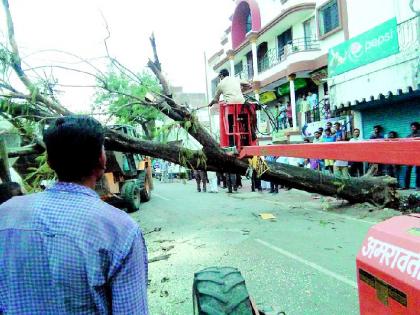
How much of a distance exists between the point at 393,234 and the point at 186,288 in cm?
362

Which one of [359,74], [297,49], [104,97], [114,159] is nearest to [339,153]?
[104,97]

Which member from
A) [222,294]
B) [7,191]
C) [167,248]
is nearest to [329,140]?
[167,248]

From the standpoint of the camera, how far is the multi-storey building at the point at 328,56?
40.7ft

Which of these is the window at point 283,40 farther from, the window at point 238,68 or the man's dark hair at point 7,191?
the man's dark hair at point 7,191

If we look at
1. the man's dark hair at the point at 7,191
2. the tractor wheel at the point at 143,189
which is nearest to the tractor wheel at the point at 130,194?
the tractor wheel at the point at 143,189

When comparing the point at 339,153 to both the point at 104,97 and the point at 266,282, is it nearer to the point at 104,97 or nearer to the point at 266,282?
the point at 266,282

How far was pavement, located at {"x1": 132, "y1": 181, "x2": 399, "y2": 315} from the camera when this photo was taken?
14.9 ft

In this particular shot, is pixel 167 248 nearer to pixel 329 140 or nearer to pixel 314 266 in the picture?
pixel 314 266

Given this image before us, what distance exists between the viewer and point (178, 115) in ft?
27.7

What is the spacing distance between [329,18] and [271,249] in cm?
1397

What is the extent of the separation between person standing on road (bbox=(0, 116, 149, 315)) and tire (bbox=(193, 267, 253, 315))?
121cm

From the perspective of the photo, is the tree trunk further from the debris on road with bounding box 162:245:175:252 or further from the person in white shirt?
the debris on road with bounding box 162:245:175:252

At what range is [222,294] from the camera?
2.69 meters

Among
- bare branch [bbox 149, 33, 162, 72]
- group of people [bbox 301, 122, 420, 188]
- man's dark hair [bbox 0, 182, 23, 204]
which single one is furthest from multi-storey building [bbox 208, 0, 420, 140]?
man's dark hair [bbox 0, 182, 23, 204]
